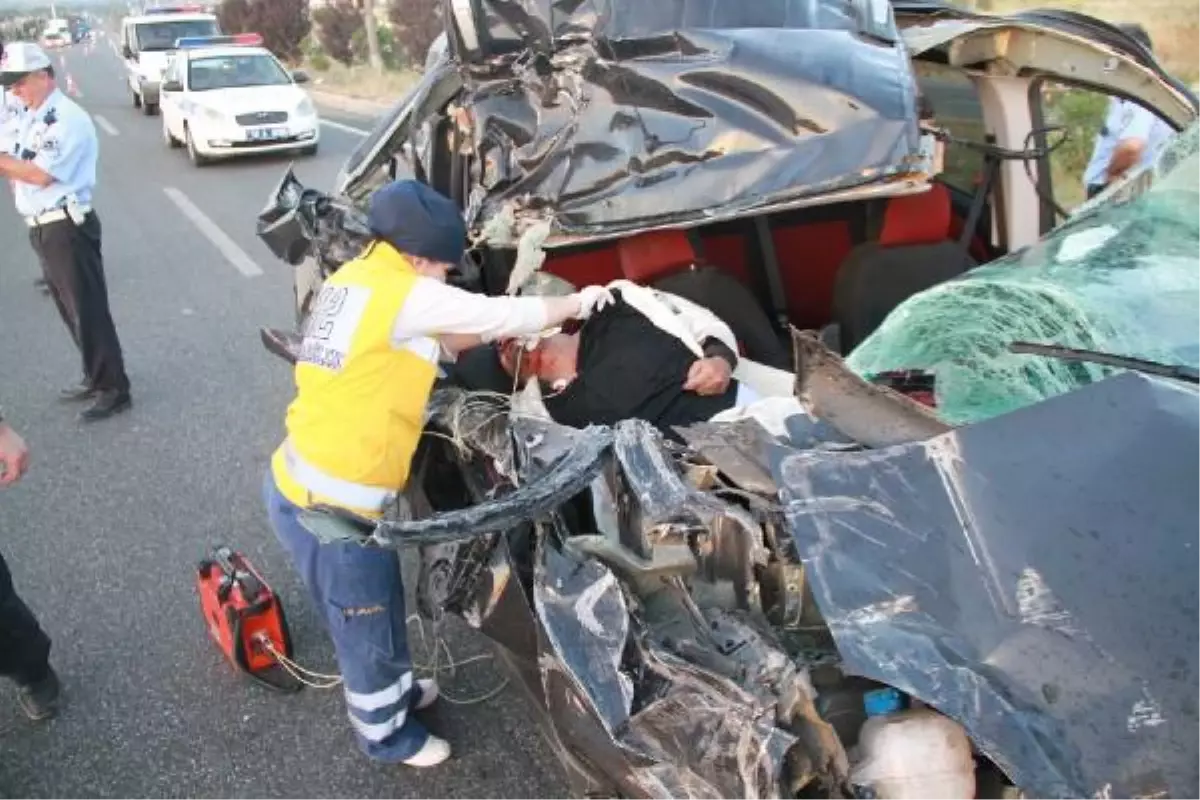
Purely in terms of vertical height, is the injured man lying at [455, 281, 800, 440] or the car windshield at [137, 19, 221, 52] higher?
the injured man lying at [455, 281, 800, 440]

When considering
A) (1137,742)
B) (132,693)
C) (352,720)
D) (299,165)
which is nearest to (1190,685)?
(1137,742)

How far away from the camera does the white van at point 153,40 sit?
20.0m

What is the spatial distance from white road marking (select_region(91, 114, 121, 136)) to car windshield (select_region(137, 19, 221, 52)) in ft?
5.16

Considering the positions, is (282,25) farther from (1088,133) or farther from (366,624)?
(366,624)

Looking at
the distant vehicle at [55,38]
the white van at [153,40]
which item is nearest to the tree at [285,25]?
the white van at [153,40]

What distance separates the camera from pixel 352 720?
2947 mm

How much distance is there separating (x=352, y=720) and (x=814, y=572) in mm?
1725

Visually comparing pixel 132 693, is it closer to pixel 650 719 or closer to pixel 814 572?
pixel 650 719

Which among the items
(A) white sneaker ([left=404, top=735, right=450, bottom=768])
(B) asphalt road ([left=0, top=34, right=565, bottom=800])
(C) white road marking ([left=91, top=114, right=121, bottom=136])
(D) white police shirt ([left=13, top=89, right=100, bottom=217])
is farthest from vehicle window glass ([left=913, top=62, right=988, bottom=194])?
(C) white road marking ([left=91, top=114, right=121, bottom=136])

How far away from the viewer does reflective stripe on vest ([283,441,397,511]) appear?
2.68 m

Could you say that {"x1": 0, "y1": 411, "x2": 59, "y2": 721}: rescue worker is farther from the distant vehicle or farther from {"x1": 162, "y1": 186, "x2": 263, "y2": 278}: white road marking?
the distant vehicle

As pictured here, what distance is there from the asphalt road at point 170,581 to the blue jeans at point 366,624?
0.15 m

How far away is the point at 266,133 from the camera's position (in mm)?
13742

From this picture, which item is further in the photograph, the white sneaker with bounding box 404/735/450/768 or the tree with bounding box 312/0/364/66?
the tree with bounding box 312/0/364/66
